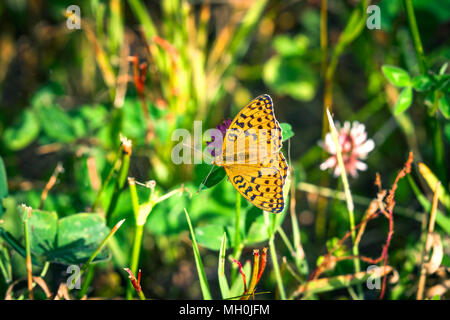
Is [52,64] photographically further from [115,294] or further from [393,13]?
[393,13]

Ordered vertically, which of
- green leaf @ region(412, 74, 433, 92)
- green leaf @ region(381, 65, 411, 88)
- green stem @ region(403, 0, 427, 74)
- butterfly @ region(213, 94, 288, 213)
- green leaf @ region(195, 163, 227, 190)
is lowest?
green leaf @ region(195, 163, 227, 190)

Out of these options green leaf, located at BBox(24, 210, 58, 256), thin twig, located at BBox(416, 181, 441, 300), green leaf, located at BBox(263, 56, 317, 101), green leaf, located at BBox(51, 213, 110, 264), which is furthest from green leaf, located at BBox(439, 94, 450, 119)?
green leaf, located at BBox(24, 210, 58, 256)

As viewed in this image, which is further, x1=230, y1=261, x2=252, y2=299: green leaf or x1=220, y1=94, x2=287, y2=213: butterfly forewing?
x1=230, y1=261, x2=252, y2=299: green leaf

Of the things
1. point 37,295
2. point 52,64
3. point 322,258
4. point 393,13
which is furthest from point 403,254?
point 52,64

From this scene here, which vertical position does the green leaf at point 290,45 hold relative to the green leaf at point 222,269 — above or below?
above

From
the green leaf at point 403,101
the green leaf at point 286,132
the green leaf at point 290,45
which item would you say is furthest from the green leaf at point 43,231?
the green leaf at point 290,45

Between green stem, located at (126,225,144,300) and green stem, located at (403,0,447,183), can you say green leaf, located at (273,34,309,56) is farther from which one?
green stem, located at (126,225,144,300)

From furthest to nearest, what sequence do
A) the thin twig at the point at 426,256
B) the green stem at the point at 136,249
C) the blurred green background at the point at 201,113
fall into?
the blurred green background at the point at 201,113 < the thin twig at the point at 426,256 < the green stem at the point at 136,249

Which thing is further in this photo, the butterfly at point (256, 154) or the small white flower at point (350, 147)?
the small white flower at point (350, 147)

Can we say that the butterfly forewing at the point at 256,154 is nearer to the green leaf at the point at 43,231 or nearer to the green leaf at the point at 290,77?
the green leaf at the point at 43,231
